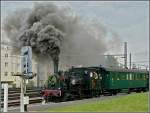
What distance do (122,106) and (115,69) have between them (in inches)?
714

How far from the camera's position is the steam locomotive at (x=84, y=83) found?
2697 centimetres

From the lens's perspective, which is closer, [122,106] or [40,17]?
[122,106]

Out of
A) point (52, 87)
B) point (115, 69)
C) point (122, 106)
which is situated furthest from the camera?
point (115, 69)

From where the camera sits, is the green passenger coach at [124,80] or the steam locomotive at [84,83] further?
the green passenger coach at [124,80]

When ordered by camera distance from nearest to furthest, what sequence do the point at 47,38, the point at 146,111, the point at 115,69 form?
the point at 146,111 → the point at 115,69 → the point at 47,38

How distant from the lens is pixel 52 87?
27.2 m

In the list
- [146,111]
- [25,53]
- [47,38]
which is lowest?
[146,111]

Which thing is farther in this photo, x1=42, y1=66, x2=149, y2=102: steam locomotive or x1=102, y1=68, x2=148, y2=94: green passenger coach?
x1=102, y1=68, x2=148, y2=94: green passenger coach

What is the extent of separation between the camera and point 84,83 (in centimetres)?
2853

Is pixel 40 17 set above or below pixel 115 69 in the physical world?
above

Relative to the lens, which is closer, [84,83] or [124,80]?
[84,83]

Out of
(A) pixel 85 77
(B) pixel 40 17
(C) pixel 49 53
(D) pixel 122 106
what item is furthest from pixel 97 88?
(D) pixel 122 106

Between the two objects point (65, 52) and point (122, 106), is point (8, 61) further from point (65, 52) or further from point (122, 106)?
point (122, 106)

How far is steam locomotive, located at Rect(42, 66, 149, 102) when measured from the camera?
27.0m
